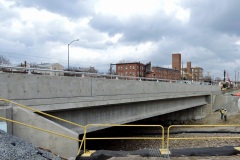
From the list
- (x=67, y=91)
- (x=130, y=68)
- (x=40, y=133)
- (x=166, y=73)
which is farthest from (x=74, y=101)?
(x=166, y=73)

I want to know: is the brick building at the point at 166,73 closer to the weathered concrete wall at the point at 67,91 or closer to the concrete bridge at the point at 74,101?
the concrete bridge at the point at 74,101

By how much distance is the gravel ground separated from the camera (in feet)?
21.1

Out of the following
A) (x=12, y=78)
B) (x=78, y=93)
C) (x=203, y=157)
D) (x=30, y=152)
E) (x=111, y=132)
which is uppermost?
(x=12, y=78)

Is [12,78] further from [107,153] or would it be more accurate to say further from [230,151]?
[230,151]

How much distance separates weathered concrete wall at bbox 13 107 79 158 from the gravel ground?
38 centimetres

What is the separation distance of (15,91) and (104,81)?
6268 millimetres

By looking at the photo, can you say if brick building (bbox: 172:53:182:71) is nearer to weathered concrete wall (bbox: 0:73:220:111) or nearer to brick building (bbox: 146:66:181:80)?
brick building (bbox: 146:66:181:80)

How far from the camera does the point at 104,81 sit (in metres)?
14.8

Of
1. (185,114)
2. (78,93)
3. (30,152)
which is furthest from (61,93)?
(185,114)

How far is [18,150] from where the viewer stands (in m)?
6.65

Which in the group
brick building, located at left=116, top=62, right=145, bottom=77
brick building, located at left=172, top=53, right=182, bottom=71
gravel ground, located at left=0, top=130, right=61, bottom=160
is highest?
brick building, located at left=172, top=53, right=182, bottom=71

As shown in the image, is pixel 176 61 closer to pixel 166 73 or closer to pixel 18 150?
pixel 166 73

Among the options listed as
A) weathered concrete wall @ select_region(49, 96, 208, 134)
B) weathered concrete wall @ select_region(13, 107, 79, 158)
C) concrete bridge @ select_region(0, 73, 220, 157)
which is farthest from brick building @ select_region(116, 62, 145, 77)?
weathered concrete wall @ select_region(13, 107, 79, 158)

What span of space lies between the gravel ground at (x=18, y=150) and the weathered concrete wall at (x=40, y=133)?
1.23 ft
